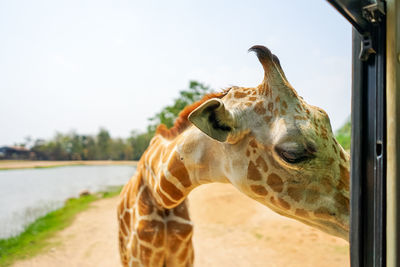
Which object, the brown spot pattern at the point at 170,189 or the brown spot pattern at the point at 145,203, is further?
the brown spot pattern at the point at 145,203

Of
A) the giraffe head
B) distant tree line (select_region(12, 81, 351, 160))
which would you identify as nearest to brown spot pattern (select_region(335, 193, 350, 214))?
the giraffe head

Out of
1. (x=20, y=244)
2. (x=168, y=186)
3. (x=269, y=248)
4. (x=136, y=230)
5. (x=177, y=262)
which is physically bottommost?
(x=269, y=248)

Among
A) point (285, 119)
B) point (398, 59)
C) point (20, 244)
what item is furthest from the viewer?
point (20, 244)

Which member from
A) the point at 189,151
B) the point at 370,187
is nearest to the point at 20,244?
the point at 189,151

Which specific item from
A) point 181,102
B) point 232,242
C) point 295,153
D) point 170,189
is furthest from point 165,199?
point 181,102

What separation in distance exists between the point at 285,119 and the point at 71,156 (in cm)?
1244

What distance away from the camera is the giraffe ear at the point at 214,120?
101 centimetres

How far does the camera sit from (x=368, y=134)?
2.50ft

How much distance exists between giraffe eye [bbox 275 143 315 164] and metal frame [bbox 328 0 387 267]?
0.57 feet

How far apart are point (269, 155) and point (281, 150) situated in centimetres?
8

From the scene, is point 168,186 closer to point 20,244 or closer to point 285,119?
point 285,119

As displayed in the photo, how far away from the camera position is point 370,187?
2.45 feet

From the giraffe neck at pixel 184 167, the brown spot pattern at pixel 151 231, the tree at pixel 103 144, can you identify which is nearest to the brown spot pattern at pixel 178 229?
the brown spot pattern at pixel 151 231

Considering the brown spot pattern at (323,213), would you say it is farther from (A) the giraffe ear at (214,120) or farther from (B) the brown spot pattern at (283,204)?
(A) the giraffe ear at (214,120)
